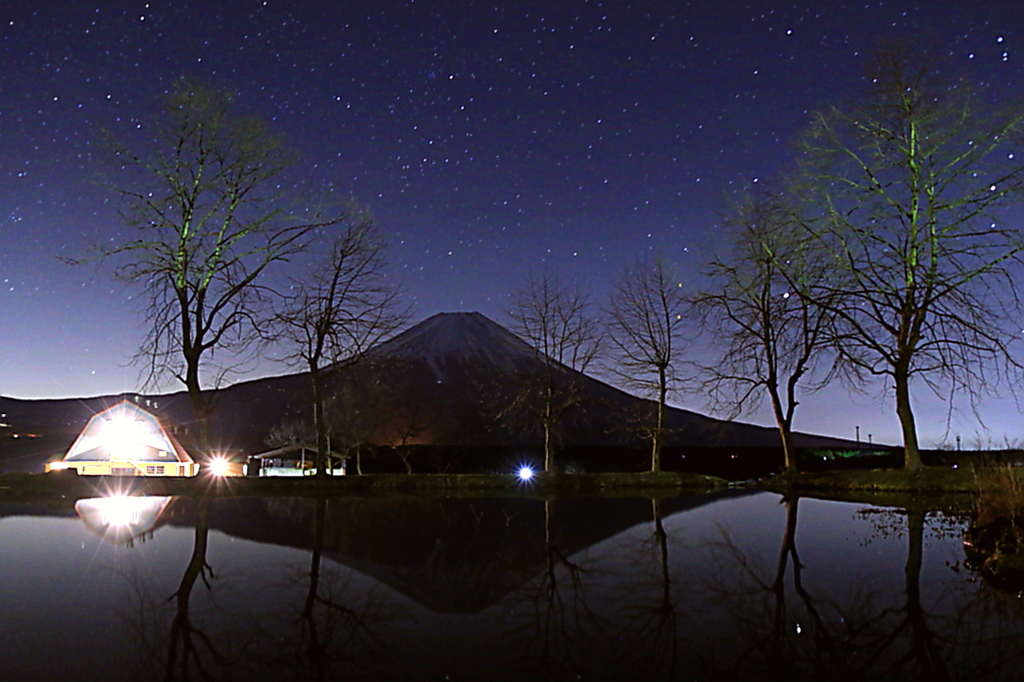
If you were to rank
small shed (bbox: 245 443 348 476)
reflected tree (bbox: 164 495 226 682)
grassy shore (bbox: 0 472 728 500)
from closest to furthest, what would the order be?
1. reflected tree (bbox: 164 495 226 682)
2. grassy shore (bbox: 0 472 728 500)
3. small shed (bbox: 245 443 348 476)

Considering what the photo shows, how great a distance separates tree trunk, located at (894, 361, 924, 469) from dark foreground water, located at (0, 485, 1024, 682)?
10179mm

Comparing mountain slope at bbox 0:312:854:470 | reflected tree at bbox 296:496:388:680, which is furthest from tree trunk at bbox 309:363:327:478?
reflected tree at bbox 296:496:388:680

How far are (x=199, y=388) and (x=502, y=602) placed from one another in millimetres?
16566

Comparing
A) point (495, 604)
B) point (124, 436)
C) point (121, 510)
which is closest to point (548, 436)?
point (121, 510)

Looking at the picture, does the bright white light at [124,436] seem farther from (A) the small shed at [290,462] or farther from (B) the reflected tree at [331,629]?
(B) the reflected tree at [331,629]

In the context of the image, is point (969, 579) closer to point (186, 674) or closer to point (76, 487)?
point (186, 674)

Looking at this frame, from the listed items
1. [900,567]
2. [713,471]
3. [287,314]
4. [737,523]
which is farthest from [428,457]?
[900,567]

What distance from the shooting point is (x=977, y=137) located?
778 inches

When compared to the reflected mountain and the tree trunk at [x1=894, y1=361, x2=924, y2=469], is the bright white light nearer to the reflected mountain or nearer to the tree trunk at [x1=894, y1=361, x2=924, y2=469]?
the reflected mountain

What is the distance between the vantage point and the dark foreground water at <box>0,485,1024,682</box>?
4.67 m

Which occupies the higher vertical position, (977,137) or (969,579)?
(977,137)

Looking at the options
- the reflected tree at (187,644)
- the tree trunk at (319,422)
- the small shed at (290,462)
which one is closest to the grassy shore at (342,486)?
the tree trunk at (319,422)

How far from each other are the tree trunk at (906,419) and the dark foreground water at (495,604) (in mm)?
10179

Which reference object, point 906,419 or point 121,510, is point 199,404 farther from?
point 906,419
